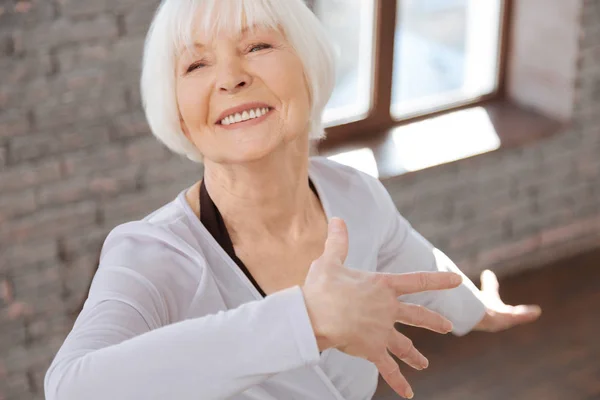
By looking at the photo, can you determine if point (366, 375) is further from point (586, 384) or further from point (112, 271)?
point (586, 384)

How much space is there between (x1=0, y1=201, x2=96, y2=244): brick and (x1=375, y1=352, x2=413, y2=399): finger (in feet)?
5.84

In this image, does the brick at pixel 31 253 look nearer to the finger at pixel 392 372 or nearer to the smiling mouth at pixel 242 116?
the smiling mouth at pixel 242 116

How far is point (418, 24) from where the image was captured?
356 centimetres

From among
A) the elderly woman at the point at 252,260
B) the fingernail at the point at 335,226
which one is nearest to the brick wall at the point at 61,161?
the elderly woman at the point at 252,260

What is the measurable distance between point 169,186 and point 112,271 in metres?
1.73

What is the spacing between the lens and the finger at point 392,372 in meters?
1.14

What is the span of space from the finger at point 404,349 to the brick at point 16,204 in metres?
1.76

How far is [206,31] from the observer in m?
1.29

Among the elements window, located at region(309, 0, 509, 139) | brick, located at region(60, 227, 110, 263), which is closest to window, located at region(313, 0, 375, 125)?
Answer: window, located at region(309, 0, 509, 139)

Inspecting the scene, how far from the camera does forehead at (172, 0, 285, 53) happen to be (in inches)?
50.7

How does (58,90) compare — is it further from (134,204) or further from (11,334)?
(11,334)

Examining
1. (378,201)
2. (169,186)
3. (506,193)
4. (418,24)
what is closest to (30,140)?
(169,186)

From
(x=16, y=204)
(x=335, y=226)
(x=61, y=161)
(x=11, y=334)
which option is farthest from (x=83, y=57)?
(x=335, y=226)

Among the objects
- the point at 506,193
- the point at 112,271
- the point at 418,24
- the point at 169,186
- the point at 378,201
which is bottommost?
the point at 506,193
